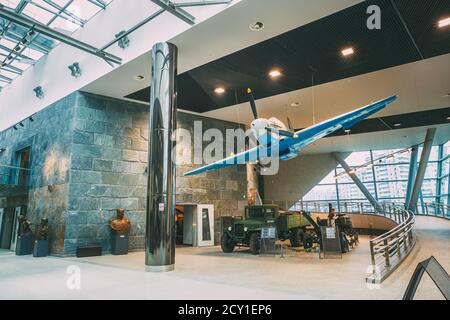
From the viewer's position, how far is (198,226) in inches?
556

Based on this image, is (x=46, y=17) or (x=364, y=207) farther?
(x=364, y=207)

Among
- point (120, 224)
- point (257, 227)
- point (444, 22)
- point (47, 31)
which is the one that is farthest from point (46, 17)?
point (444, 22)

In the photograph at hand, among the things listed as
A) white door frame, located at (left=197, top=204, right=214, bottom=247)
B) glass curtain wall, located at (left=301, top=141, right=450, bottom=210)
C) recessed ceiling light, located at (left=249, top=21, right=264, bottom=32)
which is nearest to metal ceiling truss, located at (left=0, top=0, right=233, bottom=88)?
recessed ceiling light, located at (left=249, top=21, right=264, bottom=32)

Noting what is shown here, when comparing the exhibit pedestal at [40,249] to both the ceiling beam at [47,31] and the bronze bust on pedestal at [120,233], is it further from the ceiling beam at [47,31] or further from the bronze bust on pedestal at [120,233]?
the ceiling beam at [47,31]

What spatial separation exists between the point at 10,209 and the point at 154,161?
12.9 meters

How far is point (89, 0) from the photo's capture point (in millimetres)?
10859

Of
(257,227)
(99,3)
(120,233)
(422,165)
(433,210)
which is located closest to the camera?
(257,227)

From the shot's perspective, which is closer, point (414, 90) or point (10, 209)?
point (414, 90)

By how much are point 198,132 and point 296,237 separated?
6.75 m

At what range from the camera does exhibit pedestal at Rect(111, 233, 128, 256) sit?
11.2 meters

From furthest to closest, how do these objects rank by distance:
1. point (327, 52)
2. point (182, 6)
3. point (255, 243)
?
1. point (255, 243)
2. point (327, 52)
3. point (182, 6)

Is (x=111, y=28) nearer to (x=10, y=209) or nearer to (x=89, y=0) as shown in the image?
(x=89, y=0)

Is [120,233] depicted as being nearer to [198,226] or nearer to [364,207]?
[198,226]
